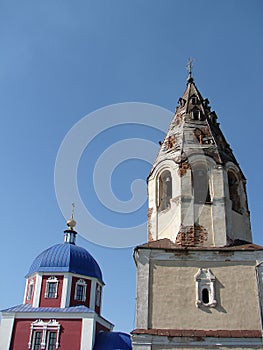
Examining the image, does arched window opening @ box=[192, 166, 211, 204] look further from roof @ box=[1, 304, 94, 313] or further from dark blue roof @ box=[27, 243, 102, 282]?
dark blue roof @ box=[27, 243, 102, 282]

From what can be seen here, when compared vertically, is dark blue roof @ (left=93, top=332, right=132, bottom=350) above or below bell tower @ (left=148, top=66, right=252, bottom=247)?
below

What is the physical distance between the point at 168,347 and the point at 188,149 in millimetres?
6579

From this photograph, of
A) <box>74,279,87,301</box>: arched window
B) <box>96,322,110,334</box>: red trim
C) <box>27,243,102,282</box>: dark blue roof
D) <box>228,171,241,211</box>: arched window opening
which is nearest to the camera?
<box>228,171,241,211</box>: arched window opening

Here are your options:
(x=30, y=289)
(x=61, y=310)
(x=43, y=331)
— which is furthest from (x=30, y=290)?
(x=43, y=331)

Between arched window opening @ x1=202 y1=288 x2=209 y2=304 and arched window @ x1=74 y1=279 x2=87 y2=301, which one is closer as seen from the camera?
arched window opening @ x1=202 y1=288 x2=209 y2=304

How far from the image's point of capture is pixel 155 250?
12.0 metres

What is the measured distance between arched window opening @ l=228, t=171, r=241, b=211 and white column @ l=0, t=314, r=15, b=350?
14.3 meters

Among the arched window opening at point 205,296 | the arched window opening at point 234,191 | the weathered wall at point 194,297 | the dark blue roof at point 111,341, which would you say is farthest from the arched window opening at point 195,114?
the dark blue roof at point 111,341

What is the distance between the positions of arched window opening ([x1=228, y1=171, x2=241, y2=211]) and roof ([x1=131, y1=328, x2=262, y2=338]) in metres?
4.09

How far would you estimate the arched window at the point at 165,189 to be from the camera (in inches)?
541

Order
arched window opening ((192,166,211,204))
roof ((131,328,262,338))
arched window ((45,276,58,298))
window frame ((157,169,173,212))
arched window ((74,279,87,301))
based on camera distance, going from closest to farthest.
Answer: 1. roof ((131,328,262,338))
2. arched window opening ((192,166,211,204))
3. window frame ((157,169,173,212))
4. arched window ((45,276,58,298))
5. arched window ((74,279,87,301))

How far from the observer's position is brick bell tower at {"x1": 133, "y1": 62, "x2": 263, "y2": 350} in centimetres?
1088

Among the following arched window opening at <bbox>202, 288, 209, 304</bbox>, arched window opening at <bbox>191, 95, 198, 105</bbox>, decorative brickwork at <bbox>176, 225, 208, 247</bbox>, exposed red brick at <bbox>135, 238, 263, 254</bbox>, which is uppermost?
arched window opening at <bbox>191, 95, 198, 105</bbox>

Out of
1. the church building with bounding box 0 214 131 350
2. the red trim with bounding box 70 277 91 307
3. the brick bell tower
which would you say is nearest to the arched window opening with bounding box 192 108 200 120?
the brick bell tower
